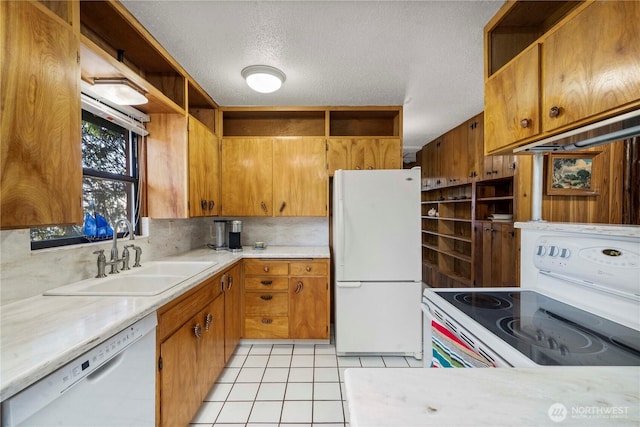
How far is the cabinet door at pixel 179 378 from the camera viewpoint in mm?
1249

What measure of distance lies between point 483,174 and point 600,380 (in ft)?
9.82

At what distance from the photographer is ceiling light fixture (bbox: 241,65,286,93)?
6.54 feet

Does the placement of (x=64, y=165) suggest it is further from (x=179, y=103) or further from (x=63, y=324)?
(x=179, y=103)

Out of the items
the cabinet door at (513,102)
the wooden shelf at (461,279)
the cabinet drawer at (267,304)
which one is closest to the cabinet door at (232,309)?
the cabinet drawer at (267,304)

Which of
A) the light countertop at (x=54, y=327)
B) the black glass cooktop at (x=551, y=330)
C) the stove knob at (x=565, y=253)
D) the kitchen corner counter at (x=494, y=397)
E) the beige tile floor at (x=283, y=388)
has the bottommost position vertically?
the beige tile floor at (x=283, y=388)

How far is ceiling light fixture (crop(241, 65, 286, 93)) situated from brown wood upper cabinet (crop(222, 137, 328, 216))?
27.7 inches

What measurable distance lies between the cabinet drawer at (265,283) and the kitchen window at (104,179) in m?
1.02

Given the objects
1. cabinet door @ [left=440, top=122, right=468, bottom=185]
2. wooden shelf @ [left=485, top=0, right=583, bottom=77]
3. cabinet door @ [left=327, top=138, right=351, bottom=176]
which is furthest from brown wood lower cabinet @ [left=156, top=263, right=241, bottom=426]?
cabinet door @ [left=440, top=122, right=468, bottom=185]

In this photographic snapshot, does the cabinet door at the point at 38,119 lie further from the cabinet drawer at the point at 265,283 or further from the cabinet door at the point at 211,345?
the cabinet drawer at the point at 265,283

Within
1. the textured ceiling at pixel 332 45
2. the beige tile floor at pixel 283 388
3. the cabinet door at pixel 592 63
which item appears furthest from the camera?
the beige tile floor at pixel 283 388

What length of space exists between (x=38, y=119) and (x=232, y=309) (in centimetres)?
175

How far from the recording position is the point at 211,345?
1.79m

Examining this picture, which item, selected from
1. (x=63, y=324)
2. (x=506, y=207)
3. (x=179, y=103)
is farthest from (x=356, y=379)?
(x=506, y=207)

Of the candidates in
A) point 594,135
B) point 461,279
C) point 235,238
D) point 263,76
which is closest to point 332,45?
point 263,76
